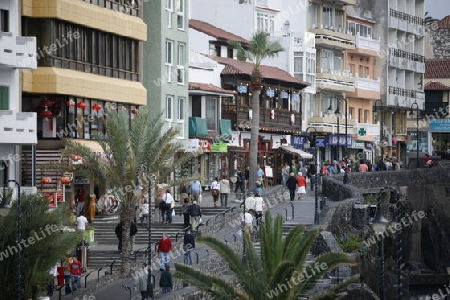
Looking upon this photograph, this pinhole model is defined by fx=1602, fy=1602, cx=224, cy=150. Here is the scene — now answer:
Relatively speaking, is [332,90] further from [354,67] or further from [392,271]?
[392,271]

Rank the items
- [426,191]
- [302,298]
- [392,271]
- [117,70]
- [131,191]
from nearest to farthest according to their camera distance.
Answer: [302,298] → [131,191] → [392,271] → [117,70] → [426,191]

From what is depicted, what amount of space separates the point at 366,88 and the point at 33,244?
75557 mm

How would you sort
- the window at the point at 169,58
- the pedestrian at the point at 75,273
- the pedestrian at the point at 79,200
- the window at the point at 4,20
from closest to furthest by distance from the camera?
the pedestrian at the point at 75,273 < the window at the point at 4,20 < the pedestrian at the point at 79,200 < the window at the point at 169,58

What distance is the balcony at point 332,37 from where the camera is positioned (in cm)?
10838

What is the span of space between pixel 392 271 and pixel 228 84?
1085 inches

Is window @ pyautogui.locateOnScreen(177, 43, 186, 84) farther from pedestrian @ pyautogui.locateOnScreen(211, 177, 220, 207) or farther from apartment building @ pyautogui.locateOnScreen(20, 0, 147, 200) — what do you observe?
pedestrian @ pyautogui.locateOnScreen(211, 177, 220, 207)

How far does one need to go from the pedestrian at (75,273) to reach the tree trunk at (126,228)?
8.33 ft

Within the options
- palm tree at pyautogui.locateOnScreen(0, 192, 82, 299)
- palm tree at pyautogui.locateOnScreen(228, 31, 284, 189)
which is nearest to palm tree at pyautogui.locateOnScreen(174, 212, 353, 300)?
palm tree at pyautogui.locateOnScreen(0, 192, 82, 299)

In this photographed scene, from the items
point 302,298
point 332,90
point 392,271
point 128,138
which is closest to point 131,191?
point 128,138

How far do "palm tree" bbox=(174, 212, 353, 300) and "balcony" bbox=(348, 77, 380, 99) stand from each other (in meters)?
74.7

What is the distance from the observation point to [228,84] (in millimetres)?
89562

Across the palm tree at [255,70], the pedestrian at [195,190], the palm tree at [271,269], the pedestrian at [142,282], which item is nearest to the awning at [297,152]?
the palm tree at [255,70]

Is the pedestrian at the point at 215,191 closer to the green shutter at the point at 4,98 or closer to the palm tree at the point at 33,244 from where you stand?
the green shutter at the point at 4,98

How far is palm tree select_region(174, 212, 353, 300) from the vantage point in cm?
3834
